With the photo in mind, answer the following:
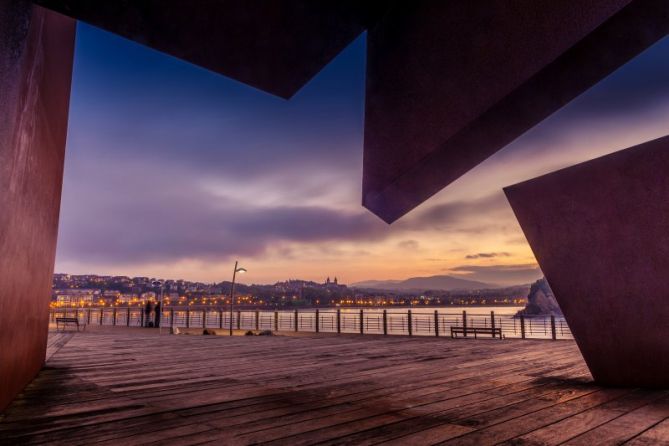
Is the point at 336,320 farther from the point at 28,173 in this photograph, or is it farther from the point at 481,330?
the point at 28,173

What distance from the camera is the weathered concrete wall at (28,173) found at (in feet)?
8.50

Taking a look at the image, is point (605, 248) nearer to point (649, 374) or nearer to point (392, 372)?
point (649, 374)

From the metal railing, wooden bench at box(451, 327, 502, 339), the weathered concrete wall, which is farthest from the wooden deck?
the metal railing

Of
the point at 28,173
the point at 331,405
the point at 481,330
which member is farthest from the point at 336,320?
the point at 28,173

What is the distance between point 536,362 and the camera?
5363mm

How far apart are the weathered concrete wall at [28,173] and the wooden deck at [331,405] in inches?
21.1

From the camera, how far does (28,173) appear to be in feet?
10.6

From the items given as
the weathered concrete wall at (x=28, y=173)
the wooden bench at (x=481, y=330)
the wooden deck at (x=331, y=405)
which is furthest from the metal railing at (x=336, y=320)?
the weathered concrete wall at (x=28, y=173)

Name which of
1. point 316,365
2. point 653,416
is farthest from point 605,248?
point 316,365

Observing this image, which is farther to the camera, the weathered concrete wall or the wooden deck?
the weathered concrete wall

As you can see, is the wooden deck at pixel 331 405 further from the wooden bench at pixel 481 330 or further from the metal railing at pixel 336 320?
the metal railing at pixel 336 320

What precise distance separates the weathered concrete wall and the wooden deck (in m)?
0.54

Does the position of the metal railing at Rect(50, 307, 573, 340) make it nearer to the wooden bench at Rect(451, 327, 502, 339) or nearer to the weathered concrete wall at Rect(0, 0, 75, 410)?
the wooden bench at Rect(451, 327, 502, 339)

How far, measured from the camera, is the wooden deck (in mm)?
2373
